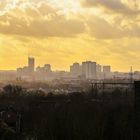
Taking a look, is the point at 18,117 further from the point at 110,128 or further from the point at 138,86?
the point at 110,128

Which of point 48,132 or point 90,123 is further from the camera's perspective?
point 90,123

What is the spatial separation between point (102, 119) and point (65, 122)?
974 mm

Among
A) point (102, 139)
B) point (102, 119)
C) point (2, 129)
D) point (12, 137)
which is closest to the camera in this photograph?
point (102, 139)

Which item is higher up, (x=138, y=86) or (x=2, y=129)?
(x=138, y=86)

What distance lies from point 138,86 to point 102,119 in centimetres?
2466

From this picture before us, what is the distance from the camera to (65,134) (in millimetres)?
7051

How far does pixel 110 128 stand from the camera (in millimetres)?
7703

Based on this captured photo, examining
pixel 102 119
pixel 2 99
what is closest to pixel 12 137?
pixel 102 119

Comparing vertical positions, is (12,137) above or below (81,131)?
below

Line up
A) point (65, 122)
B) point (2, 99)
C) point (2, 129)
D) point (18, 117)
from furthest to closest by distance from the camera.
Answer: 1. point (2, 99)
2. point (18, 117)
3. point (2, 129)
4. point (65, 122)

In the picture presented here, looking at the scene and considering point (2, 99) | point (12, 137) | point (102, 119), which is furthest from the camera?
point (2, 99)

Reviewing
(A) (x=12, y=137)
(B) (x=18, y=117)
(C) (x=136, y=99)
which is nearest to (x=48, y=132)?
(A) (x=12, y=137)

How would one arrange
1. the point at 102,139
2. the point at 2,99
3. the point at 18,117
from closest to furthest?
the point at 102,139, the point at 18,117, the point at 2,99

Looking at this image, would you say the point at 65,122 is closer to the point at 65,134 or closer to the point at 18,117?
the point at 65,134
